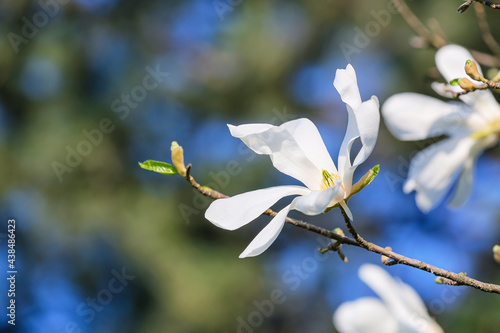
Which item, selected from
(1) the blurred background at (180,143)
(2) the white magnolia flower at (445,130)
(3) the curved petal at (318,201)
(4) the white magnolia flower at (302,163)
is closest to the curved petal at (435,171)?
(2) the white magnolia flower at (445,130)

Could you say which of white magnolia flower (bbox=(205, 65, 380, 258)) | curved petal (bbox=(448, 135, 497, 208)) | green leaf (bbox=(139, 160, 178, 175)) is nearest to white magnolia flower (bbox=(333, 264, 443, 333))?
curved petal (bbox=(448, 135, 497, 208))

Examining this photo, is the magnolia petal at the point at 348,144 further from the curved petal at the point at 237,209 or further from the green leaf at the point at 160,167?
the green leaf at the point at 160,167

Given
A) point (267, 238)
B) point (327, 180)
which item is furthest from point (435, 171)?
point (267, 238)

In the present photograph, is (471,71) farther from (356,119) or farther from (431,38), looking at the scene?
(431,38)

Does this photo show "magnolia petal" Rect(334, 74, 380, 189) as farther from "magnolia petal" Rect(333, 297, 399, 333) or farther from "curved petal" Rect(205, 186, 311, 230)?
"magnolia petal" Rect(333, 297, 399, 333)

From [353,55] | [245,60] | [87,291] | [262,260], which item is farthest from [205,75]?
[87,291]

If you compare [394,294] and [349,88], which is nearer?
[349,88]
